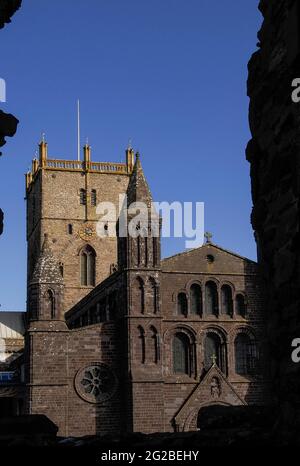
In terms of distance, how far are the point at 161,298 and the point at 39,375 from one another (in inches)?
256

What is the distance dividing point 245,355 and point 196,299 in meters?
3.50

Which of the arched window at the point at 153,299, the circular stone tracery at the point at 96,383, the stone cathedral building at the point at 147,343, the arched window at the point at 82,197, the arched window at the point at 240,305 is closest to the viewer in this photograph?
the stone cathedral building at the point at 147,343

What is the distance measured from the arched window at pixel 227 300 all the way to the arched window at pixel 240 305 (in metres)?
0.33

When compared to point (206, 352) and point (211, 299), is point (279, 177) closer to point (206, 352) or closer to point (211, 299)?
point (206, 352)

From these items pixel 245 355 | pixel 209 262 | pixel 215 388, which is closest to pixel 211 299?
pixel 209 262

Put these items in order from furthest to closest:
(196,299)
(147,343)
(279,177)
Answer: (196,299)
(147,343)
(279,177)

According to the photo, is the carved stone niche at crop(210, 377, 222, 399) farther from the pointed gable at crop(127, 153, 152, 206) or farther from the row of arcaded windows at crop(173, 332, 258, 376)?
the pointed gable at crop(127, 153, 152, 206)

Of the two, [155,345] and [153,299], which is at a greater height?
[153,299]

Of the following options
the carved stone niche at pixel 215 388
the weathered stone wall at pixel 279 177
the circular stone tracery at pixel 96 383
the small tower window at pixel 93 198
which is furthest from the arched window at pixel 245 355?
the weathered stone wall at pixel 279 177

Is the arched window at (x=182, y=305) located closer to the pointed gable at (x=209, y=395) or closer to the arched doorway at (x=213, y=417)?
the pointed gable at (x=209, y=395)

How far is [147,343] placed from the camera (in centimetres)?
3450

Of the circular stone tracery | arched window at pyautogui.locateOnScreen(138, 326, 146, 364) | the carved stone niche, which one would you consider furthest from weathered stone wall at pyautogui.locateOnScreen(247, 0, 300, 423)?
the carved stone niche

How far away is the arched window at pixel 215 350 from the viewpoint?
36500mm
